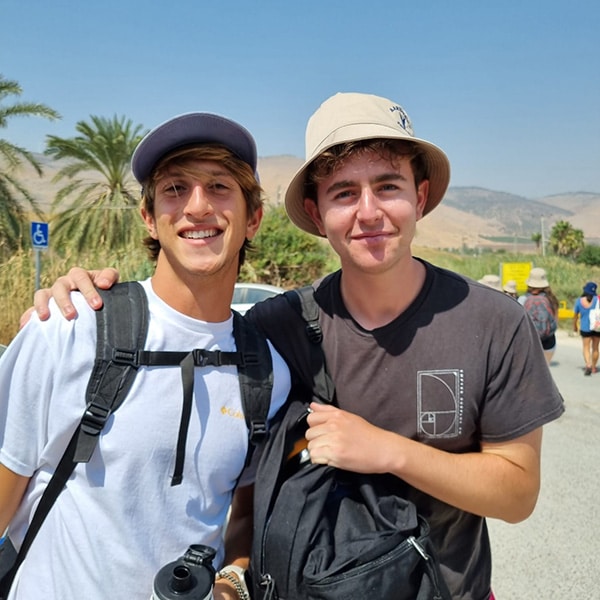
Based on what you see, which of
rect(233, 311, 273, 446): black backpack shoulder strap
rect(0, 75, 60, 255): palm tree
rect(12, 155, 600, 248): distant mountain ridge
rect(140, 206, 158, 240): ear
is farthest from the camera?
rect(12, 155, 600, 248): distant mountain ridge

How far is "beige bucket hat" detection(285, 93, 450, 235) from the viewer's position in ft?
5.56

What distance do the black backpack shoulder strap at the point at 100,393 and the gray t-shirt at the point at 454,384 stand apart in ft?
2.06

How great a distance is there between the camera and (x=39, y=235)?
29.1ft

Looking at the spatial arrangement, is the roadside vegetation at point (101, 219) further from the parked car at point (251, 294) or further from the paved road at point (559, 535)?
the paved road at point (559, 535)

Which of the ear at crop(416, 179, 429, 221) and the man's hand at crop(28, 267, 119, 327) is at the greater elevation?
the ear at crop(416, 179, 429, 221)

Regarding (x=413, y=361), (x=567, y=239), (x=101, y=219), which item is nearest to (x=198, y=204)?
(x=413, y=361)

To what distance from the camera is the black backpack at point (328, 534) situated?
4.20 ft

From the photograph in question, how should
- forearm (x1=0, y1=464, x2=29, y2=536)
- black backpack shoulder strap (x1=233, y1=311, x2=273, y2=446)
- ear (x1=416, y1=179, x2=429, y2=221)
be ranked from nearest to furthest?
forearm (x1=0, y1=464, x2=29, y2=536) < black backpack shoulder strap (x1=233, y1=311, x2=273, y2=446) < ear (x1=416, y1=179, x2=429, y2=221)

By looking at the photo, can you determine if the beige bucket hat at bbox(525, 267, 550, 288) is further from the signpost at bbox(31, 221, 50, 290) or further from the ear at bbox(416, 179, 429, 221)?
the signpost at bbox(31, 221, 50, 290)

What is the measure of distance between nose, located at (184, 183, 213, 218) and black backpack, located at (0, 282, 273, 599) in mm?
275

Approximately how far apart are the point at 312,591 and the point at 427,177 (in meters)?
1.39

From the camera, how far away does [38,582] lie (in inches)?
54.0

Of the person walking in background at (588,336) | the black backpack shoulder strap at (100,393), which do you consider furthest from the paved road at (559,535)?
the person walking in background at (588,336)

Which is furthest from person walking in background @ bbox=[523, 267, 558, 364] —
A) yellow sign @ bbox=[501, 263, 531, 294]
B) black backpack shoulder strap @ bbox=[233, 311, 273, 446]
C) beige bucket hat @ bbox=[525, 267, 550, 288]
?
yellow sign @ bbox=[501, 263, 531, 294]
